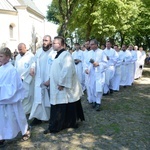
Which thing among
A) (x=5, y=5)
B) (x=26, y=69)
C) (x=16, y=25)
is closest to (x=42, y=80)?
(x=26, y=69)

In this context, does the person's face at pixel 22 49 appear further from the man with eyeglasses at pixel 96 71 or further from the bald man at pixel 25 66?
the man with eyeglasses at pixel 96 71

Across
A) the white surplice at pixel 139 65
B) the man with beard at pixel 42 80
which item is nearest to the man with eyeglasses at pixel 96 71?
the man with beard at pixel 42 80

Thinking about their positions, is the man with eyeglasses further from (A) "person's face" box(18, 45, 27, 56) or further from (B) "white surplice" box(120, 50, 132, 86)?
(B) "white surplice" box(120, 50, 132, 86)

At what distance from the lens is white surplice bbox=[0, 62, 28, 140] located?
4.69 m

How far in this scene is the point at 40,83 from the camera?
20.8ft

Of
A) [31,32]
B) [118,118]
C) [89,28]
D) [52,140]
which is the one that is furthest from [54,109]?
[31,32]

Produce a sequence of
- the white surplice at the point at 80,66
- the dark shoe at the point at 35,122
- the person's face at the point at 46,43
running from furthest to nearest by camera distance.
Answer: the white surplice at the point at 80,66 < the dark shoe at the point at 35,122 < the person's face at the point at 46,43

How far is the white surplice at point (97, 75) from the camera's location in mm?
7637

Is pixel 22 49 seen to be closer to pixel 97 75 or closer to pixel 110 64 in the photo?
pixel 97 75

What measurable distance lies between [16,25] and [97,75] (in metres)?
36.6

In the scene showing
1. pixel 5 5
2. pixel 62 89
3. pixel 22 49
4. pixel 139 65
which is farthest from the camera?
pixel 5 5

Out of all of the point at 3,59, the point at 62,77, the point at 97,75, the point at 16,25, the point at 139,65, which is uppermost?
Result: the point at 16,25

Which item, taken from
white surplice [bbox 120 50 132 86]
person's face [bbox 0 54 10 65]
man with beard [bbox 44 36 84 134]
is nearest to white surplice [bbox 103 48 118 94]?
white surplice [bbox 120 50 132 86]

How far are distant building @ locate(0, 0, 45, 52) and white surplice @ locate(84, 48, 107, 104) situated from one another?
32.3 meters
